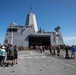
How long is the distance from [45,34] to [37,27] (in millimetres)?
13762

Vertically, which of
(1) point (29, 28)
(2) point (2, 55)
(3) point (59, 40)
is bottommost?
(2) point (2, 55)

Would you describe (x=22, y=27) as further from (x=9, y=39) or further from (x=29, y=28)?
(x=9, y=39)

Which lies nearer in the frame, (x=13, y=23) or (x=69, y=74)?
(x=69, y=74)

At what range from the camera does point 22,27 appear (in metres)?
73.3

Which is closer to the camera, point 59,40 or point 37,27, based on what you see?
point 59,40

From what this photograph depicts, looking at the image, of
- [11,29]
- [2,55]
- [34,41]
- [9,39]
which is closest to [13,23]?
[11,29]

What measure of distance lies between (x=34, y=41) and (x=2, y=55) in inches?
2988

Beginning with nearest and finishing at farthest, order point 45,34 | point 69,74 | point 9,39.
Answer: point 69,74, point 9,39, point 45,34

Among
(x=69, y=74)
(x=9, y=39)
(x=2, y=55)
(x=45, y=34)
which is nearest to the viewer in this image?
(x=69, y=74)

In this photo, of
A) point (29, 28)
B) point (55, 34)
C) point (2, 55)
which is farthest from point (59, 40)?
point (2, 55)

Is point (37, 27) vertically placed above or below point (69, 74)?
above

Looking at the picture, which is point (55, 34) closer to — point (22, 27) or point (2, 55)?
point (22, 27)

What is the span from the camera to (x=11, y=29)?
72.0 meters

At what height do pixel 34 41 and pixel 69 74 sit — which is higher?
pixel 34 41
